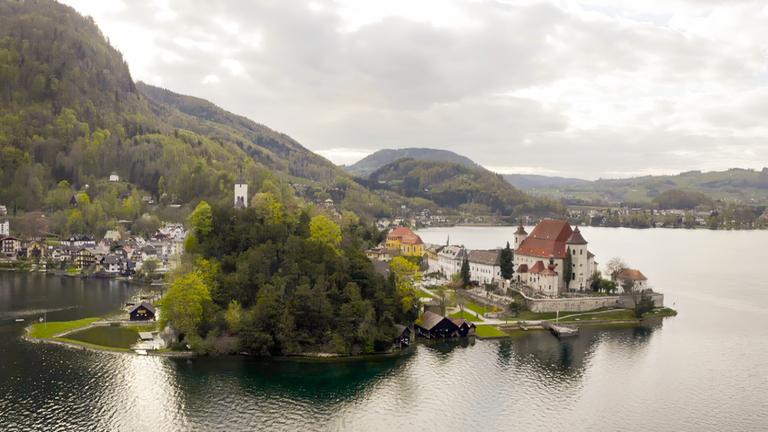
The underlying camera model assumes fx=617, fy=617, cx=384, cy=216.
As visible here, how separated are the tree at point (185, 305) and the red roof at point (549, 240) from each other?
30047mm

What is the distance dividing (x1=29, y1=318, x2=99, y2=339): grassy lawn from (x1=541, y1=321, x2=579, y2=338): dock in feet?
108

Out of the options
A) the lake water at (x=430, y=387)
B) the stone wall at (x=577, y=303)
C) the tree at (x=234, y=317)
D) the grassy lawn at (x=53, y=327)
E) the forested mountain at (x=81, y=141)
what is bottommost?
the lake water at (x=430, y=387)

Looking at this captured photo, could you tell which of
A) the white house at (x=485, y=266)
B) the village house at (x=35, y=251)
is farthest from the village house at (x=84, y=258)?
the white house at (x=485, y=266)

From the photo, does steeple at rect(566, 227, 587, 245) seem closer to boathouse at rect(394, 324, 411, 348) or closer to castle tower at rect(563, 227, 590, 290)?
castle tower at rect(563, 227, 590, 290)

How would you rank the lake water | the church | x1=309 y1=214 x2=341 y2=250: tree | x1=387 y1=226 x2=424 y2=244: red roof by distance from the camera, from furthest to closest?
x1=387 y1=226 x2=424 y2=244: red roof → the church → x1=309 y1=214 x2=341 y2=250: tree → the lake water

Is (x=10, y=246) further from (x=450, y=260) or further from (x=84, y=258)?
(x=450, y=260)

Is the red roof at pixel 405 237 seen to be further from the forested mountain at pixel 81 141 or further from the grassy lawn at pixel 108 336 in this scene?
the grassy lawn at pixel 108 336

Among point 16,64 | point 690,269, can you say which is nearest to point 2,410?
point 690,269

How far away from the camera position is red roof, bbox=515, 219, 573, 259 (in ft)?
177

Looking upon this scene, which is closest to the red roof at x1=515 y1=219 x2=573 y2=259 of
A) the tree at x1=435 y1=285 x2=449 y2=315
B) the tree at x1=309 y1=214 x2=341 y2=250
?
the tree at x1=435 y1=285 x2=449 y2=315

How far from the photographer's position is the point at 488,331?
4306cm

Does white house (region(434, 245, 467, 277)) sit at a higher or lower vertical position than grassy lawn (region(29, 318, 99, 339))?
higher

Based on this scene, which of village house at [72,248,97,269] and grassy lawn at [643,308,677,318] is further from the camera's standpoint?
village house at [72,248,97,269]

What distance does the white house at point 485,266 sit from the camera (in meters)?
56.9
